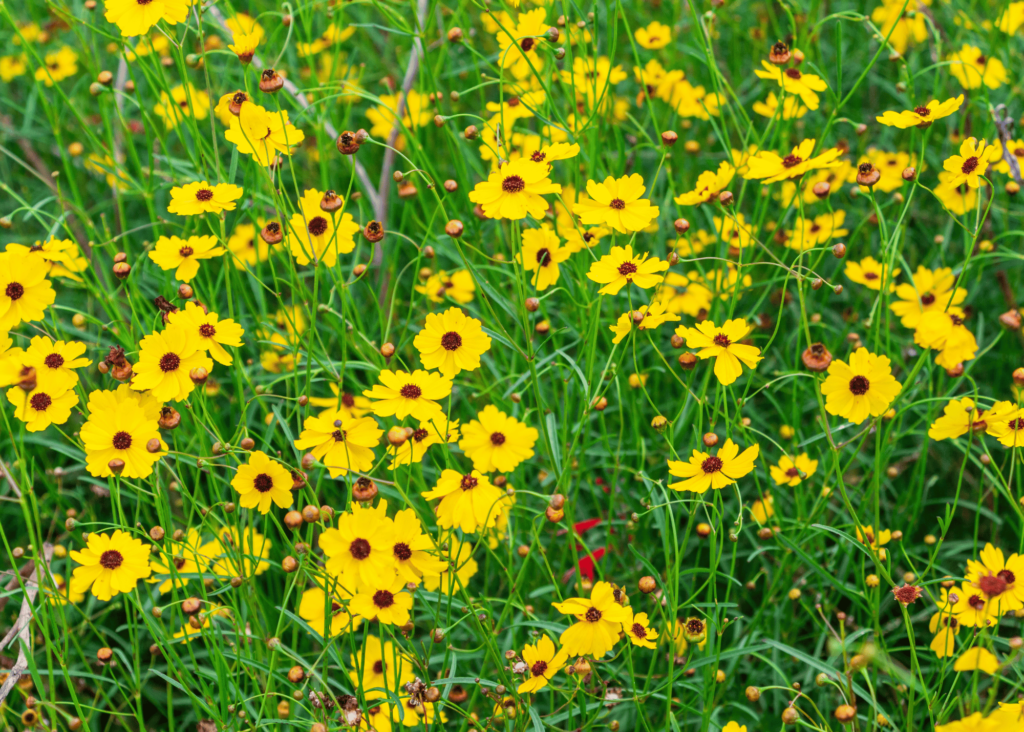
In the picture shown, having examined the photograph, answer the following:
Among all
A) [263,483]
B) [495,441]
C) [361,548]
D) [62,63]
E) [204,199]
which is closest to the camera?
[361,548]

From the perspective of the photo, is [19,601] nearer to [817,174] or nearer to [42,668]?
[42,668]

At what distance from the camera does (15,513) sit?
1.97 meters

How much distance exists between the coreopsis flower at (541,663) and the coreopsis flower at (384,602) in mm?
220

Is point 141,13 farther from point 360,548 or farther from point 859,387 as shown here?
point 859,387

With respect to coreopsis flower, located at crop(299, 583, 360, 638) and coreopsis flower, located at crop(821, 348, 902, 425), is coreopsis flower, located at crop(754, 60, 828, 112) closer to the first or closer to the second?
coreopsis flower, located at crop(821, 348, 902, 425)

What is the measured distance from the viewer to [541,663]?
1271mm

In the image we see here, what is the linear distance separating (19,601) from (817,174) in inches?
76.8

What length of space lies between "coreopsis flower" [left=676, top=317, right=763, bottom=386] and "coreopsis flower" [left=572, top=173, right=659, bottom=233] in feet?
0.65

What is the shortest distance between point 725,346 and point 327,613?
0.71 m

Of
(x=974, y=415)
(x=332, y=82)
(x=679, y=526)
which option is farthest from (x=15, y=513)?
(x=974, y=415)

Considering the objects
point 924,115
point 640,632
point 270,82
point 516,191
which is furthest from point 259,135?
point 924,115

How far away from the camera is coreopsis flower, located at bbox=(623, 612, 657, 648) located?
4.10ft

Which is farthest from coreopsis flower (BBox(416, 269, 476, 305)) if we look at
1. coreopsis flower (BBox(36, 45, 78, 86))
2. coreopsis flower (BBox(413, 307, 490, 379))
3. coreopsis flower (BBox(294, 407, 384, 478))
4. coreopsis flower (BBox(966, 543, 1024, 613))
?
coreopsis flower (BBox(36, 45, 78, 86))

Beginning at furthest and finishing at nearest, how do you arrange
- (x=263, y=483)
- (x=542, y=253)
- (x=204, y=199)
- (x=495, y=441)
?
(x=542, y=253)
(x=204, y=199)
(x=495, y=441)
(x=263, y=483)
